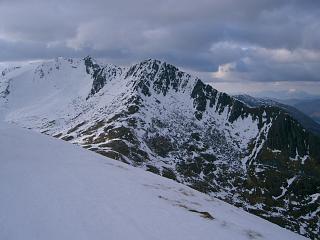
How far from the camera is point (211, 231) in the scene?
18359 mm

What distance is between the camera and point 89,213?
16969 mm

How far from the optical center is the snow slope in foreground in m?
15.1

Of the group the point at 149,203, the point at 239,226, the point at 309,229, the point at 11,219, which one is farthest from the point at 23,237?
the point at 309,229

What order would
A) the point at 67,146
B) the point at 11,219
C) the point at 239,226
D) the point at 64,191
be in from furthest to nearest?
1. the point at 67,146
2. the point at 239,226
3. the point at 64,191
4. the point at 11,219

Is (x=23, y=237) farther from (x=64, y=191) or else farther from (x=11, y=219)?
(x=64, y=191)

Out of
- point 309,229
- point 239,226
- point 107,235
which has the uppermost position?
point 107,235

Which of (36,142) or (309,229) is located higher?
(36,142)

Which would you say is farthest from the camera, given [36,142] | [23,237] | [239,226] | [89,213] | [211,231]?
[36,142]

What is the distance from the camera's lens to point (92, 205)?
1816 centimetres

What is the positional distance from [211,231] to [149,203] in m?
4.07

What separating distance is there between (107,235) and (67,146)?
68.9 feet

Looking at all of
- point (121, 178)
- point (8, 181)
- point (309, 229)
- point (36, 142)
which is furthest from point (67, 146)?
point (309, 229)

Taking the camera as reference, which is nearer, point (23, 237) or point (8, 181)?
point (23, 237)

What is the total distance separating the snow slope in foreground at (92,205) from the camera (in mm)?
15133
